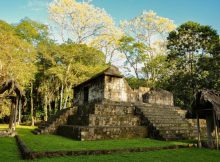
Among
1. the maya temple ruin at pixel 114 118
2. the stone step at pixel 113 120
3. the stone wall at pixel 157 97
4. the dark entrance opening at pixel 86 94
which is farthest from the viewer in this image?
the stone wall at pixel 157 97

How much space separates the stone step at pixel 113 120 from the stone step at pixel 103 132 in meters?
1.04

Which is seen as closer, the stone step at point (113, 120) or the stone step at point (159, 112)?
the stone step at point (113, 120)

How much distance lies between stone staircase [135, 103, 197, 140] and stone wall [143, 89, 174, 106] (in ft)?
10.2

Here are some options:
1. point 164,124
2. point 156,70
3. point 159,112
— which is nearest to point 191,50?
point 156,70

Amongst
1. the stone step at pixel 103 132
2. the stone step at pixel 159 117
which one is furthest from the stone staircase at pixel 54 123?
the stone step at pixel 159 117

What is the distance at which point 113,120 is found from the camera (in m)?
12.7

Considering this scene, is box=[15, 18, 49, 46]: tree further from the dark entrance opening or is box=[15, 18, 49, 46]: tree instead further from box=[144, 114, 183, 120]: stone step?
box=[144, 114, 183, 120]: stone step

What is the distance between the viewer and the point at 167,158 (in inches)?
257

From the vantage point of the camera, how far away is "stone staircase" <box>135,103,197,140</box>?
37.6ft

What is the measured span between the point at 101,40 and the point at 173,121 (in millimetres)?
18007

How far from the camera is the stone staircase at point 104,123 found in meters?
10.8

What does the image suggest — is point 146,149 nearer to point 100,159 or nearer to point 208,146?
point 100,159

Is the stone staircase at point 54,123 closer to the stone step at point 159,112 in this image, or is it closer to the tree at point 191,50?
the stone step at point 159,112

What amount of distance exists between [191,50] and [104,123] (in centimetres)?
1609
